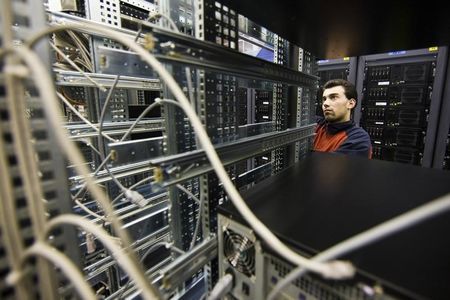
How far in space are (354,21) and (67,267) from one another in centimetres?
92

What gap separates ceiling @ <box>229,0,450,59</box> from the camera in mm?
603

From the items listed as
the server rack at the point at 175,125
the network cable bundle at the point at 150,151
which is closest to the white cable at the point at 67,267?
the network cable bundle at the point at 150,151

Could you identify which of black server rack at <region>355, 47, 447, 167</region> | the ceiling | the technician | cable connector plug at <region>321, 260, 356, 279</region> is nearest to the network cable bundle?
cable connector plug at <region>321, 260, 356, 279</region>

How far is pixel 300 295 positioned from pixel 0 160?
19.3 inches

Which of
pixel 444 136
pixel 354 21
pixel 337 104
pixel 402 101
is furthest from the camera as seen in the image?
pixel 402 101

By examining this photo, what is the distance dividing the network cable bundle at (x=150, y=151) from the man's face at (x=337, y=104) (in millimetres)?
256

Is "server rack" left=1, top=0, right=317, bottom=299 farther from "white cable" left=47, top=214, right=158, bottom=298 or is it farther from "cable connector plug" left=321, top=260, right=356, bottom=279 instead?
"cable connector plug" left=321, top=260, right=356, bottom=279

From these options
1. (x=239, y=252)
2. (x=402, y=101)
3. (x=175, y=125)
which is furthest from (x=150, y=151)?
(x=402, y=101)

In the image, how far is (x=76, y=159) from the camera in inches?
9.5

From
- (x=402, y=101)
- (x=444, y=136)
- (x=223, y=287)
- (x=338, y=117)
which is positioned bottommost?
(x=223, y=287)

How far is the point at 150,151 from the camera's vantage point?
0.73 meters

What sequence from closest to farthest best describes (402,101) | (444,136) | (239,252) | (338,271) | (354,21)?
(338,271), (239,252), (354,21), (444,136), (402,101)

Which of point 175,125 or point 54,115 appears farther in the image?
point 175,125

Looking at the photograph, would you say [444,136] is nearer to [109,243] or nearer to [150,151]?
[150,151]
